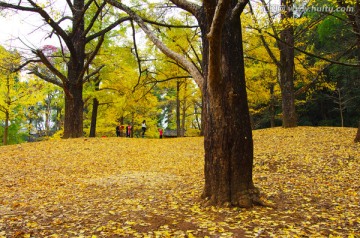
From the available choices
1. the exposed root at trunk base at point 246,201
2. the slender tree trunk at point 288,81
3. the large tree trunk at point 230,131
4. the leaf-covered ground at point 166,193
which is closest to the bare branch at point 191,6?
the large tree trunk at point 230,131

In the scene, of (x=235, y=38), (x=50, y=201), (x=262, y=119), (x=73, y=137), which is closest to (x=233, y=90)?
(x=235, y=38)

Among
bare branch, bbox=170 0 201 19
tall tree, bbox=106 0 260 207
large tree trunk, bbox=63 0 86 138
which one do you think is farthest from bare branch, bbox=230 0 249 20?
large tree trunk, bbox=63 0 86 138

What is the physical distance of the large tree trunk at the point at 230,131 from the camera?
13.2ft

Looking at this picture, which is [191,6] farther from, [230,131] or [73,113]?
[73,113]

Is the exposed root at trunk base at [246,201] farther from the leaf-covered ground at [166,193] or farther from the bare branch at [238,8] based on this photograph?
the bare branch at [238,8]

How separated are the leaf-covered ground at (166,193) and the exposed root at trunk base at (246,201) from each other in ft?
0.34

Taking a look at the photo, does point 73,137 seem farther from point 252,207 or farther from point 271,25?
point 252,207

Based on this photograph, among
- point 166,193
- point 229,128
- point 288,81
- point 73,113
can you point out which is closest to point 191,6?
point 229,128

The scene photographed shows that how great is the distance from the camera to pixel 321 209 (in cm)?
397

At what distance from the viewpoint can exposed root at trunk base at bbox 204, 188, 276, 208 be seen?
402 centimetres

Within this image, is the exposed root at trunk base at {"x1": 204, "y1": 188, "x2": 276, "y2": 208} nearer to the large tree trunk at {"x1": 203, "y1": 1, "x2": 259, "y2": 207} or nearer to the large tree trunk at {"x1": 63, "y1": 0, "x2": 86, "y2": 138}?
the large tree trunk at {"x1": 203, "y1": 1, "x2": 259, "y2": 207}

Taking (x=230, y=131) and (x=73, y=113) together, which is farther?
(x=73, y=113)

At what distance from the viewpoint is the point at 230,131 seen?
4023 mm

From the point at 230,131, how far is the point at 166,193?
1829mm
